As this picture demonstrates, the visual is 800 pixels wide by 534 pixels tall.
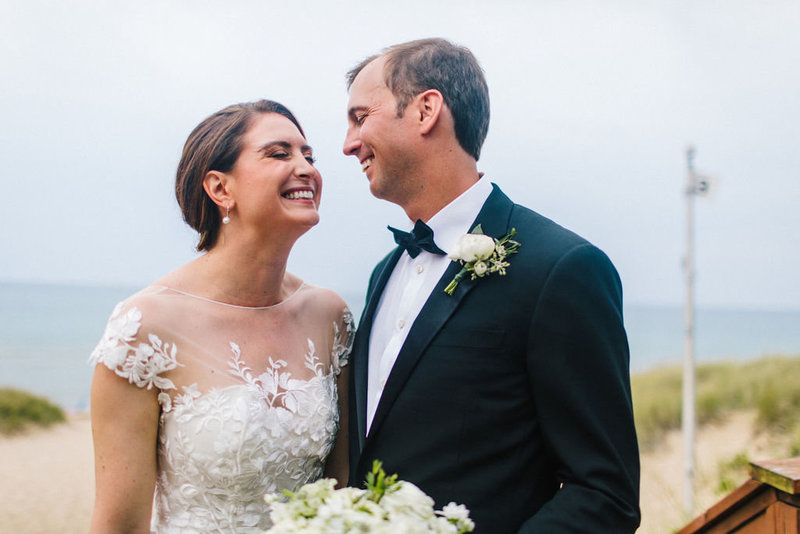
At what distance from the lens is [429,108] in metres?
2.68

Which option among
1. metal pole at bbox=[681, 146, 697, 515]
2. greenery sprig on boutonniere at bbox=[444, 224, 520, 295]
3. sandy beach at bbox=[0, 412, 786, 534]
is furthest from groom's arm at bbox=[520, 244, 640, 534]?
metal pole at bbox=[681, 146, 697, 515]

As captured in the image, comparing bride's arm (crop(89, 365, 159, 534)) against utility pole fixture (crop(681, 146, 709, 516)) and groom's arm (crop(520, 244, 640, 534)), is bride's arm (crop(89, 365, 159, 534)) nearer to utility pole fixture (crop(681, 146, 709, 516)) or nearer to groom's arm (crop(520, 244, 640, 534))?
groom's arm (crop(520, 244, 640, 534))

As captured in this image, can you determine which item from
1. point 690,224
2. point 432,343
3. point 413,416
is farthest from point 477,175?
point 690,224

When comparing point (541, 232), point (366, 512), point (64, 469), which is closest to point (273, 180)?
point (541, 232)

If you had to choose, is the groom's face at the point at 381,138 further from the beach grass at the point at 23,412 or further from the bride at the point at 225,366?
the beach grass at the point at 23,412

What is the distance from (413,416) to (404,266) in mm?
723

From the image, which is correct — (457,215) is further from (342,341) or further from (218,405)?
(218,405)

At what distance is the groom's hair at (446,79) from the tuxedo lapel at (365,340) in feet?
1.86

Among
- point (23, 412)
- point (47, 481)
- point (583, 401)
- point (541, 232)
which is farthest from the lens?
point (23, 412)

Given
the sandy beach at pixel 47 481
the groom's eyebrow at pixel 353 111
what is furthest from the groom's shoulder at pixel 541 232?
the sandy beach at pixel 47 481

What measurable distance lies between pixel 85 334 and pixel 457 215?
197ft

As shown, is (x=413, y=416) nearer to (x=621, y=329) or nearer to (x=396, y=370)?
(x=396, y=370)

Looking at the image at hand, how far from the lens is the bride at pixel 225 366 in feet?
8.35

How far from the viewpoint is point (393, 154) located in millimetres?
2682
